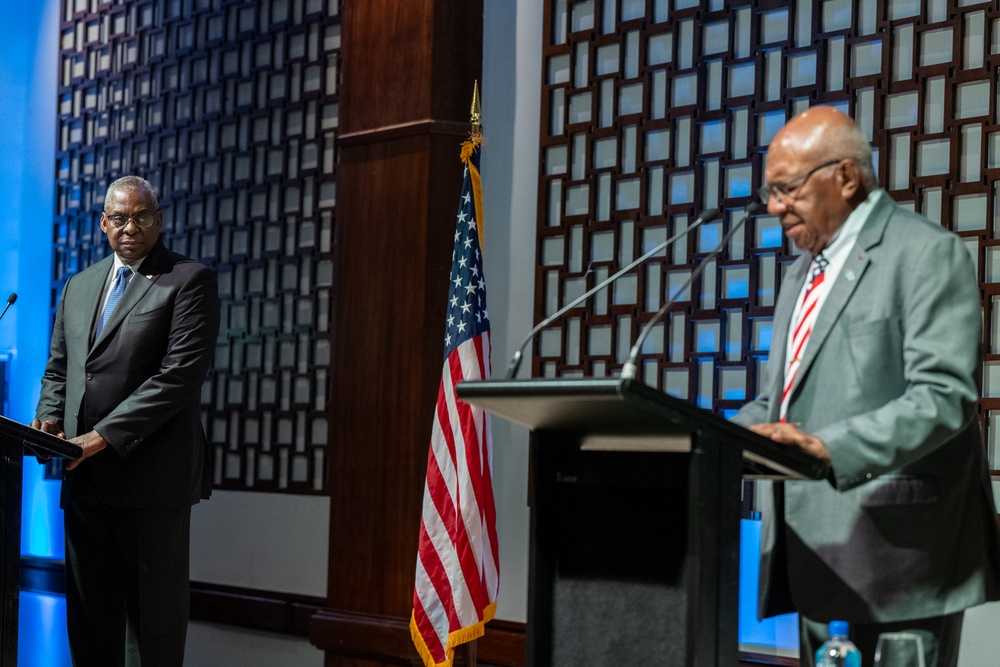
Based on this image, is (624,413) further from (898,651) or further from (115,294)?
(115,294)

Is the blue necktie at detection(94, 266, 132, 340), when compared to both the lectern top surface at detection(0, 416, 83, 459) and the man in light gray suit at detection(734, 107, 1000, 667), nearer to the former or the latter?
the lectern top surface at detection(0, 416, 83, 459)

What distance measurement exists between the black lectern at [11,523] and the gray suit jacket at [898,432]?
2.16 m

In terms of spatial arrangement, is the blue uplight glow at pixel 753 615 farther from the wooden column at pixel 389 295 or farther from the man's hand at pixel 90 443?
the man's hand at pixel 90 443

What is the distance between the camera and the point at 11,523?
Result: 3566 millimetres

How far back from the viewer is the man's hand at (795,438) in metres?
2.08

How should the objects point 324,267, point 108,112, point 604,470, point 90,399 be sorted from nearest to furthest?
point 604,470 < point 90,399 < point 324,267 < point 108,112

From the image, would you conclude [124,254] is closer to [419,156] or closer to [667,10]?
[419,156]

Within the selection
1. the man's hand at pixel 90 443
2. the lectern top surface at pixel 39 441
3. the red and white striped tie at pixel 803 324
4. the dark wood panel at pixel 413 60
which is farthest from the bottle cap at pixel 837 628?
the dark wood panel at pixel 413 60

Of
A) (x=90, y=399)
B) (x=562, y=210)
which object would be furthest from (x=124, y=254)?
(x=562, y=210)

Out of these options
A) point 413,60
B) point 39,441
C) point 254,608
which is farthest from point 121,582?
point 413,60

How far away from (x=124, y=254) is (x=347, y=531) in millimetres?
1416

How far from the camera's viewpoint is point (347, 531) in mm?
4988

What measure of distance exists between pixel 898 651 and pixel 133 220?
3114 mm

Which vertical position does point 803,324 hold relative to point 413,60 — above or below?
below
